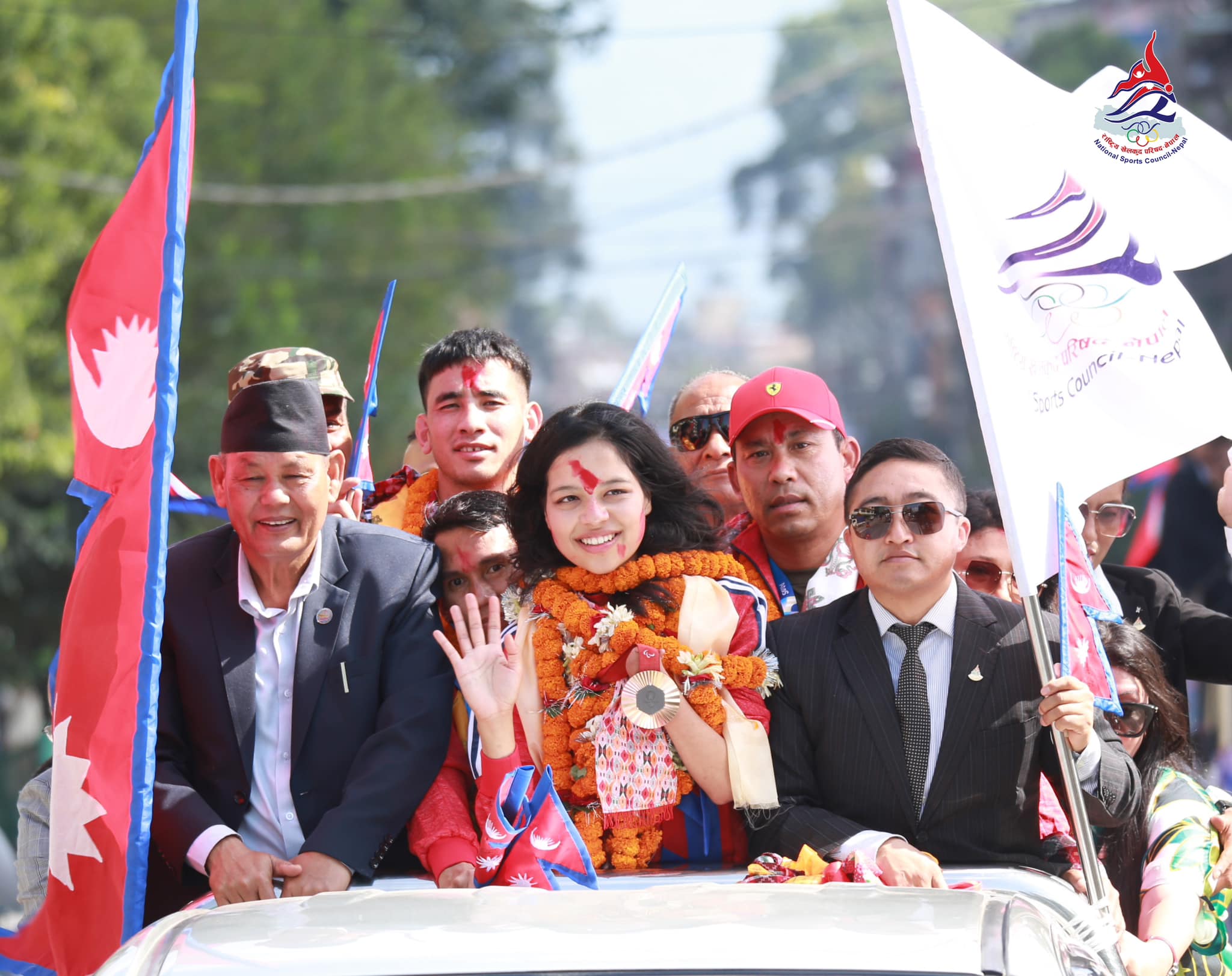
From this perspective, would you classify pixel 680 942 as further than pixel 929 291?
No

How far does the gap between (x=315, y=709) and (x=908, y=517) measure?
1602mm

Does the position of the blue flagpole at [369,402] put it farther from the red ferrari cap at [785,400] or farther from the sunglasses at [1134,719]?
the sunglasses at [1134,719]

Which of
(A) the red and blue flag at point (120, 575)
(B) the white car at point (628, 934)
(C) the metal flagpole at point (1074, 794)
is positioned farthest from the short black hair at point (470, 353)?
(B) the white car at point (628, 934)

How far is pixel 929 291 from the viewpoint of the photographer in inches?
2741

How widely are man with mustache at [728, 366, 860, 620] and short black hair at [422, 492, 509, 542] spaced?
81 centimetres

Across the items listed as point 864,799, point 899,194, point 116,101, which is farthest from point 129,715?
point 899,194

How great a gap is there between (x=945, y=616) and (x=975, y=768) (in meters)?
0.42

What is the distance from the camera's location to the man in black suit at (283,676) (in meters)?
4.33

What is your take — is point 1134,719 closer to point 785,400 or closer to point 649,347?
point 785,400

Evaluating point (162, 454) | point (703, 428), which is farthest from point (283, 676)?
point (703, 428)

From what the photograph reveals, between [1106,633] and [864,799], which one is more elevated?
[1106,633]

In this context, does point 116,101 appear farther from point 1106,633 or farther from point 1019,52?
point 1019,52

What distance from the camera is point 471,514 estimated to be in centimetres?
500

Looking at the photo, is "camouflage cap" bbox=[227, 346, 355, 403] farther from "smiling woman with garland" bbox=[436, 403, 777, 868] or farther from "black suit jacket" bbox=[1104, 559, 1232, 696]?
"black suit jacket" bbox=[1104, 559, 1232, 696]
